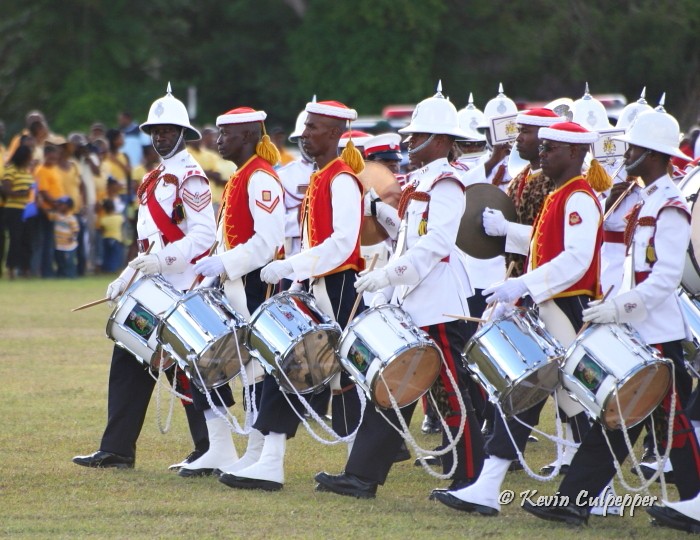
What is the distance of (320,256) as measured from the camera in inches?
285


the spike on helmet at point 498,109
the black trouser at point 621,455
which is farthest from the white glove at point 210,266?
the spike on helmet at point 498,109

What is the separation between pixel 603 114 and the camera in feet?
31.5

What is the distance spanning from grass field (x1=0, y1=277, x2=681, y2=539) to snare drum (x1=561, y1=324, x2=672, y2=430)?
592 millimetres

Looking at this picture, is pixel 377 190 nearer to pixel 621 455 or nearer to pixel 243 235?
pixel 243 235

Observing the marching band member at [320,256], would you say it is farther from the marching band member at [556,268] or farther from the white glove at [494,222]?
the marching band member at [556,268]

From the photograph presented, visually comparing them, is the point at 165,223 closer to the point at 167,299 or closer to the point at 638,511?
the point at 167,299

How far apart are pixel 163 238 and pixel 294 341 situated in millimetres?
1242

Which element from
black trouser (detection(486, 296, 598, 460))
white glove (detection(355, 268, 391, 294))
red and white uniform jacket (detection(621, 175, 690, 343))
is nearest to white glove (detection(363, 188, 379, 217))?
white glove (detection(355, 268, 391, 294))

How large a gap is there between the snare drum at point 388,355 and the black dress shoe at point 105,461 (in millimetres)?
1693

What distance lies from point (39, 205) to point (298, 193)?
8035 millimetres

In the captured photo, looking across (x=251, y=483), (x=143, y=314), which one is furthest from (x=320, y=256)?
(x=251, y=483)

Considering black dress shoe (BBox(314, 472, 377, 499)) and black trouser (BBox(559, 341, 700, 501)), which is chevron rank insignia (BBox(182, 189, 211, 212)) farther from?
black trouser (BBox(559, 341, 700, 501))

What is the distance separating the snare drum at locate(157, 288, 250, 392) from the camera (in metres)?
7.11

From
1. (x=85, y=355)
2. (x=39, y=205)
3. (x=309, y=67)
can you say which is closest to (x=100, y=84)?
(x=309, y=67)
